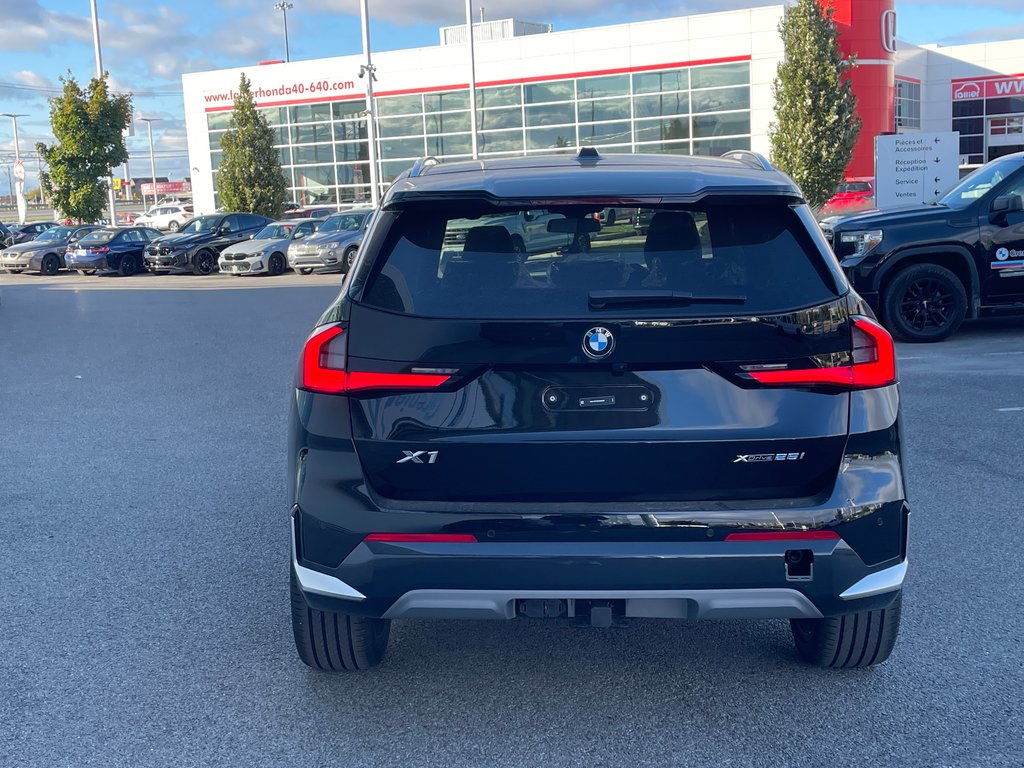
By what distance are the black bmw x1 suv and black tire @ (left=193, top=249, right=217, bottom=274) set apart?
3064cm

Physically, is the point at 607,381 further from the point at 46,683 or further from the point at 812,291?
the point at 46,683

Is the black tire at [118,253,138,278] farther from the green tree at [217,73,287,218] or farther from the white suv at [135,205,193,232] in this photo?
the white suv at [135,205,193,232]

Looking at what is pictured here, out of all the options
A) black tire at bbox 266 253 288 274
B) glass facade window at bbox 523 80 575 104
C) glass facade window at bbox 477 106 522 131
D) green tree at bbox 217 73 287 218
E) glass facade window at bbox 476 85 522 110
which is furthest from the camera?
glass facade window at bbox 477 106 522 131

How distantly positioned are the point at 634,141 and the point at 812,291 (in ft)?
144

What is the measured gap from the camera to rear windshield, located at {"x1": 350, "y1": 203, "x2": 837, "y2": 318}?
338 centimetres

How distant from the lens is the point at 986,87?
6066 cm

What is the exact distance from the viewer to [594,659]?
4258 mm

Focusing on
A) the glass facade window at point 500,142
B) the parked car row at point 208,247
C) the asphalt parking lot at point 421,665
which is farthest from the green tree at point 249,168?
the asphalt parking lot at point 421,665

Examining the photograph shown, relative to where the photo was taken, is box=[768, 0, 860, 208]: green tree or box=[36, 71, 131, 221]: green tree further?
box=[36, 71, 131, 221]: green tree

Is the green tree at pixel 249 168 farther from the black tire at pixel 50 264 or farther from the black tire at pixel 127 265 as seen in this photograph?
the black tire at pixel 127 265

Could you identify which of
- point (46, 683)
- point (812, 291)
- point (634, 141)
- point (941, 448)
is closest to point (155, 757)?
point (46, 683)

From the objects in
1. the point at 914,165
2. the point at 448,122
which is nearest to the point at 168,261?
the point at 448,122

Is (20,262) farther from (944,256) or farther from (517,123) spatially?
(944,256)

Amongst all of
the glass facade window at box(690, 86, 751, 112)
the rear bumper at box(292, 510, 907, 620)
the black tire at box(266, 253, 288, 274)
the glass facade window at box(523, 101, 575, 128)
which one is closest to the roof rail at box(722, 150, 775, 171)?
the rear bumper at box(292, 510, 907, 620)
